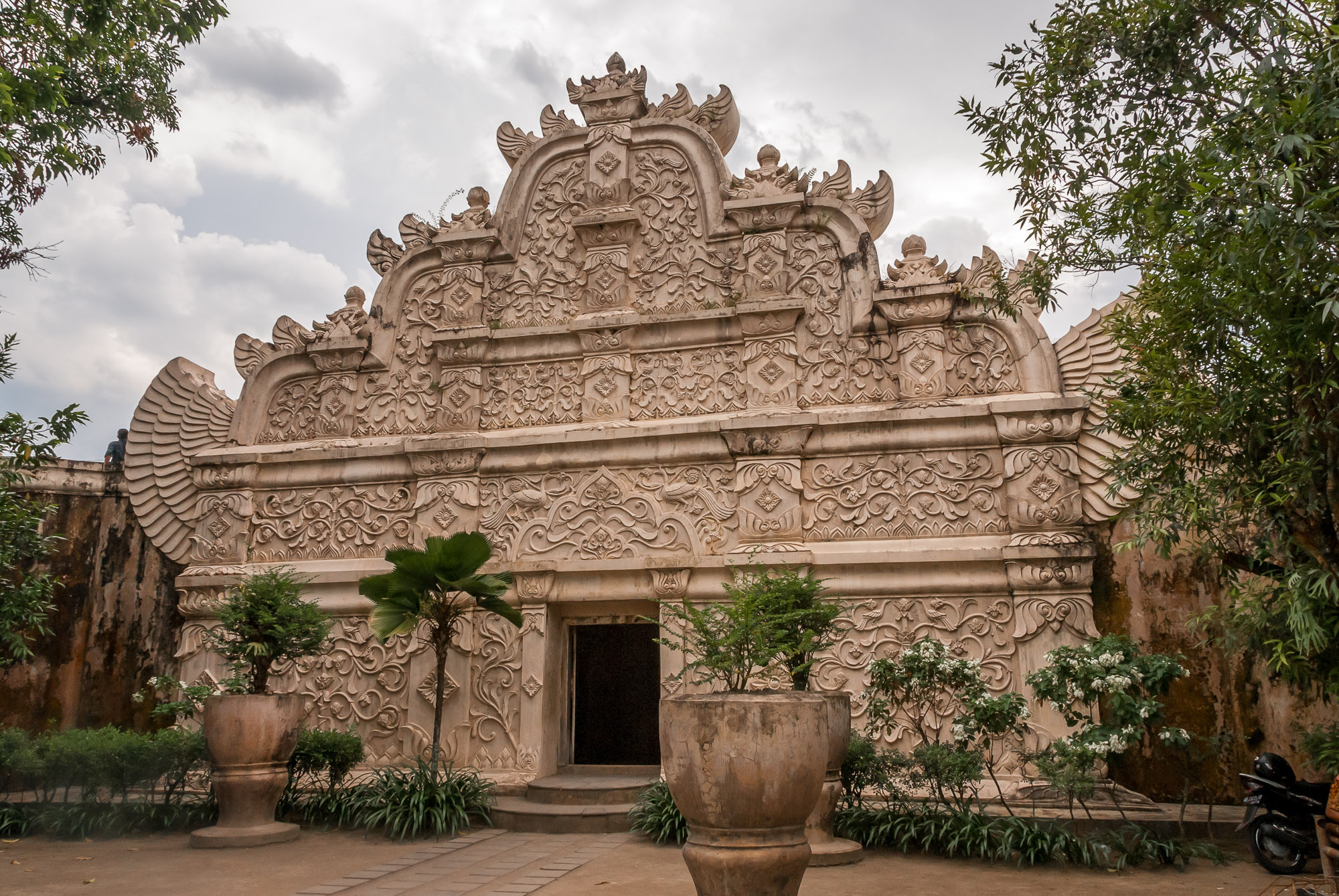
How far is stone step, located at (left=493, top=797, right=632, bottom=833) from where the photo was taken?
7.33m

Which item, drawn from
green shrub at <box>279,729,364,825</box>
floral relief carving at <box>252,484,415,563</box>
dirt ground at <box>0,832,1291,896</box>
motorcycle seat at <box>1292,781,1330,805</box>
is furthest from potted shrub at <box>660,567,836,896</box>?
floral relief carving at <box>252,484,415,563</box>

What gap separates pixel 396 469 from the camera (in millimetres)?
9414

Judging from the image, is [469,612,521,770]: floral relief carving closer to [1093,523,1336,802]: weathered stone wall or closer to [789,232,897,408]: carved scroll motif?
[789,232,897,408]: carved scroll motif

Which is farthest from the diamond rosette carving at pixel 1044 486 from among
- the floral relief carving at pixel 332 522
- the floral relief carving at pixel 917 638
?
the floral relief carving at pixel 332 522

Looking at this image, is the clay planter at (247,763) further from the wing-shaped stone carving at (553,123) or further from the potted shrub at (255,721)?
the wing-shaped stone carving at (553,123)

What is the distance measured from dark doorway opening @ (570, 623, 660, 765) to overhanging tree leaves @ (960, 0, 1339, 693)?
6.62 m

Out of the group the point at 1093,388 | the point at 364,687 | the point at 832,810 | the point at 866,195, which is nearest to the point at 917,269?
the point at 866,195

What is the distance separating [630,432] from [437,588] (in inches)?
91.2

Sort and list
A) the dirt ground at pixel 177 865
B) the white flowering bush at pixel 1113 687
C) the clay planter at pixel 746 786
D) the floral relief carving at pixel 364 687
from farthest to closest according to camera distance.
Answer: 1. the floral relief carving at pixel 364 687
2. the white flowering bush at pixel 1113 687
3. the dirt ground at pixel 177 865
4. the clay planter at pixel 746 786

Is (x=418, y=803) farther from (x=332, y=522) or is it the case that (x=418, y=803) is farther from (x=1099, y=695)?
(x=1099, y=695)

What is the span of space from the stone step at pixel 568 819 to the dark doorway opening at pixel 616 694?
3213 mm

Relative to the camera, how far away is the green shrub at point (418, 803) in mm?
7227

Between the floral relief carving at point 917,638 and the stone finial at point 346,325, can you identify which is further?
the stone finial at point 346,325

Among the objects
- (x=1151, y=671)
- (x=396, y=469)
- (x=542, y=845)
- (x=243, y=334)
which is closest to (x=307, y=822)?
(x=542, y=845)
